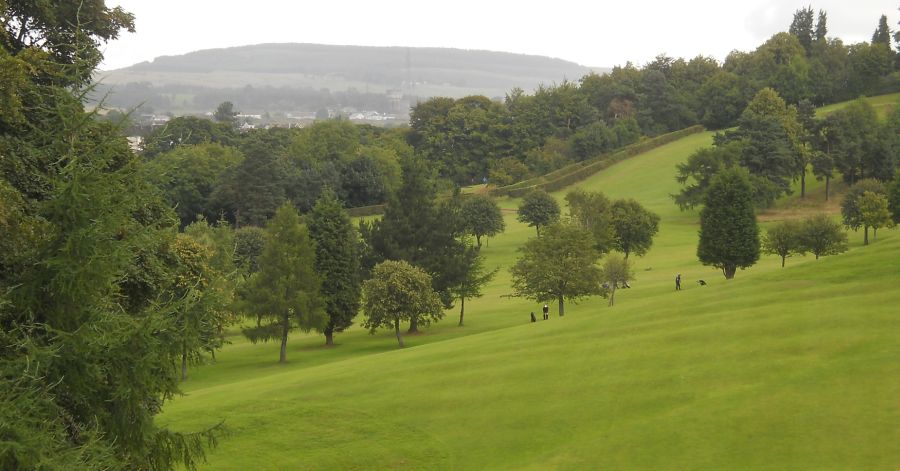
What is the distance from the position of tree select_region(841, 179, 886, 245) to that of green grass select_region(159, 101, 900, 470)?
1124 inches

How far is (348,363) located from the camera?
40.4m

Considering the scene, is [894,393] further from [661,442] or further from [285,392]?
[285,392]

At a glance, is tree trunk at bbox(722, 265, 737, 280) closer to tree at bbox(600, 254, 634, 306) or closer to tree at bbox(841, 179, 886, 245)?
tree at bbox(600, 254, 634, 306)

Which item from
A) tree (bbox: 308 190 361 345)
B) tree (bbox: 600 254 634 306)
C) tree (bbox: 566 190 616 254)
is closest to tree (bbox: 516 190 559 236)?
tree (bbox: 566 190 616 254)

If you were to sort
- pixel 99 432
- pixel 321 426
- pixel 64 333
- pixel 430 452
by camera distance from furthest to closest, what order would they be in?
pixel 321 426, pixel 430 452, pixel 99 432, pixel 64 333

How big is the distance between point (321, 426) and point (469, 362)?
24.1 ft

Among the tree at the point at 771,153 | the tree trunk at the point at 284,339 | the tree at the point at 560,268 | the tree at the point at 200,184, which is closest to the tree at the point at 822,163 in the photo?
the tree at the point at 771,153

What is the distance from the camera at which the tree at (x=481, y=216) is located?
86.2 meters

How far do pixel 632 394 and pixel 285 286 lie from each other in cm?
2809

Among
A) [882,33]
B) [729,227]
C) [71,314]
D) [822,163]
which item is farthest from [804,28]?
[71,314]

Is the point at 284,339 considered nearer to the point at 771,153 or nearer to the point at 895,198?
the point at 895,198

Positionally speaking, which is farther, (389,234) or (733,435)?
(389,234)

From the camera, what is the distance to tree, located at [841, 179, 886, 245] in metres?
68.6

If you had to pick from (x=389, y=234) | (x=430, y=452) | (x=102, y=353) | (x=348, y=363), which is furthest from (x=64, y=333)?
(x=389, y=234)
